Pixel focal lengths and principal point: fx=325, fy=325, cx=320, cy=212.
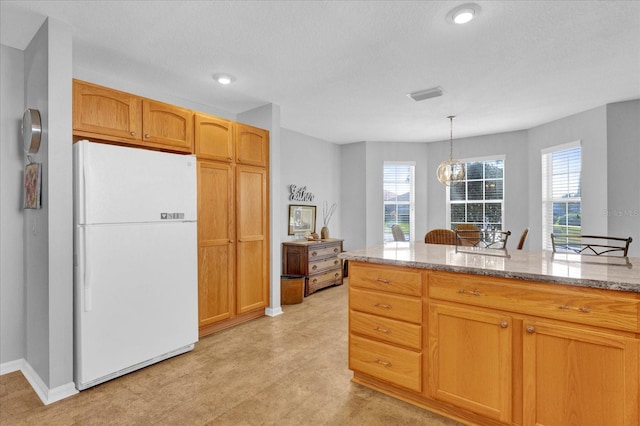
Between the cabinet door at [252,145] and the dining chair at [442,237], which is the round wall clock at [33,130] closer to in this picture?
the cabinet door at [252,145]

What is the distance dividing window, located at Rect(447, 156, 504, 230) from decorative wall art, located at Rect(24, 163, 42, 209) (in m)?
5.94

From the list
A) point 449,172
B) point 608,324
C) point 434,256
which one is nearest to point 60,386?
point 434,256

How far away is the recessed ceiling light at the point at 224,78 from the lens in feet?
10.2

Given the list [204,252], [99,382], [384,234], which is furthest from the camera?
[384,234]

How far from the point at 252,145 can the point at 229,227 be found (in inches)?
38.3

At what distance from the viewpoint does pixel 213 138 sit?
3303 millimetres

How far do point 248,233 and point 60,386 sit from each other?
197 cm

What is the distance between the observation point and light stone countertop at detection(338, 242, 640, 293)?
1486mm

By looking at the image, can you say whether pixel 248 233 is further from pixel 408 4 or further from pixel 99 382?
pixel 408 4

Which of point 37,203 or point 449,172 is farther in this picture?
point 449,172

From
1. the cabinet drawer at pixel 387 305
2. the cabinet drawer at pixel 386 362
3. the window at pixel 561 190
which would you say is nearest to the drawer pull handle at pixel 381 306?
the cabinet drawer at pixel 387 305

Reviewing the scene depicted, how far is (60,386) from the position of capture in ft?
7.17

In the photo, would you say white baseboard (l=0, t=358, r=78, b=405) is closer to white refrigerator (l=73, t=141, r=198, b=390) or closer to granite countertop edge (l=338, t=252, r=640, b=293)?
white refrigerator (l=73, t=141, r=198, b=390)

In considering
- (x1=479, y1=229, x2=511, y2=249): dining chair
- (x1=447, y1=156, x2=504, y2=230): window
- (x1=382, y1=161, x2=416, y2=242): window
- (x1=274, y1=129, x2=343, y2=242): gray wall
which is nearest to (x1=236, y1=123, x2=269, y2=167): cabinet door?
(x1=274, y1=129, x2=343, y2=242): gray wall
